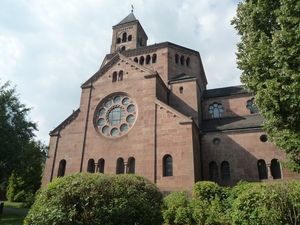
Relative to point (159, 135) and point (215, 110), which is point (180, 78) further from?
point (159, 135)

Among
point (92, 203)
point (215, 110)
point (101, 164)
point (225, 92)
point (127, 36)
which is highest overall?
point (127, 36)

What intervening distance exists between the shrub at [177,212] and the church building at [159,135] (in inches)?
164

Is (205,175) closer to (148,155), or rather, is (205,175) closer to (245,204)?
(148,155)

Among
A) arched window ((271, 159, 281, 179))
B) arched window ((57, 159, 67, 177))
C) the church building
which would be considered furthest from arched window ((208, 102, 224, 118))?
arched window ((57, 159, 67, 177))

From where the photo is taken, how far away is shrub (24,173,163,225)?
8047 millimetres

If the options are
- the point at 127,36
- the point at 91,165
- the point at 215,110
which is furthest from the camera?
the point at 127,36

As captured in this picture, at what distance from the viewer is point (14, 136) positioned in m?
19.1

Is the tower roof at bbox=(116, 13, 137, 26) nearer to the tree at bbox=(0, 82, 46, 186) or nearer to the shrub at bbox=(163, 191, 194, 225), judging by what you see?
the tree at bbox=(0, 82, 46, 186)

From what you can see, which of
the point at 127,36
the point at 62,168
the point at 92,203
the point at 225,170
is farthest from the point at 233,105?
the point at 92,203

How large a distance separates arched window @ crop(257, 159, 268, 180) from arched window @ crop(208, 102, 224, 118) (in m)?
8.84

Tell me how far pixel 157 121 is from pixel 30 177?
2051 cm

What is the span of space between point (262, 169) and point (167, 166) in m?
8.87

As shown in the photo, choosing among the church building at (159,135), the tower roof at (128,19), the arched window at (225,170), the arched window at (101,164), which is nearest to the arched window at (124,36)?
the tower roof at (128,19)

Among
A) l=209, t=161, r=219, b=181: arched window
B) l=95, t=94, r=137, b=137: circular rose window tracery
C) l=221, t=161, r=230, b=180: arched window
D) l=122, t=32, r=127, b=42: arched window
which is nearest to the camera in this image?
l=221, t=161, r=230, b=180: arched window
